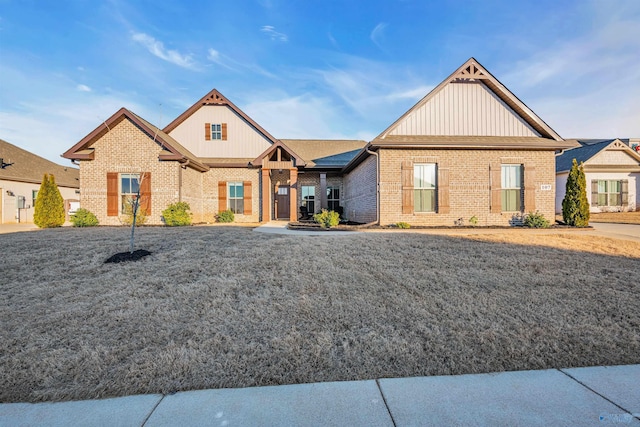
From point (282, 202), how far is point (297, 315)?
47.3 feet

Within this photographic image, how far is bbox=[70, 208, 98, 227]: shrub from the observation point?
13.0 meters

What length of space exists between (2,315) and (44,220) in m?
10.8

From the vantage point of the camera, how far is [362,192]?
1430 centimetres

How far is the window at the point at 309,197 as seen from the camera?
1859 cm

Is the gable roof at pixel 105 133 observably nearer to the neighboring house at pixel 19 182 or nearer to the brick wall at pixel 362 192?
the brick wall at pixel 362 192

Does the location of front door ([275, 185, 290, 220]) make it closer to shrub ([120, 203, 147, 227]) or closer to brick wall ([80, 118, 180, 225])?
brick wall ([80, 118, 180, 225])

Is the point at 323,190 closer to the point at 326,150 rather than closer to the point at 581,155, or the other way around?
the point at 326,150

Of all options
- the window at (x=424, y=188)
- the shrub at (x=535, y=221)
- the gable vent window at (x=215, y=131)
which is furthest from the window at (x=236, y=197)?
the shrub at (x=535, y=221)

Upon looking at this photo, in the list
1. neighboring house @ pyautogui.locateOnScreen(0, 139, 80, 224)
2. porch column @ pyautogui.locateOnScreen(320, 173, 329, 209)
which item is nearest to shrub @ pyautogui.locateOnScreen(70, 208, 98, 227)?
neighboring house @ pyautogui.locateOnScreen(0, 139, 80, 224)

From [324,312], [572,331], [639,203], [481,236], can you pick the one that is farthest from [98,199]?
[639,203]

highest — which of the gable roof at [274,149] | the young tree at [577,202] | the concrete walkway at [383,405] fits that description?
the gable roof at [274,149]

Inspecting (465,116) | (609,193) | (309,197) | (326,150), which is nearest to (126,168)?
(309,197)

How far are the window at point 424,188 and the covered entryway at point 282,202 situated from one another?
8350 mm

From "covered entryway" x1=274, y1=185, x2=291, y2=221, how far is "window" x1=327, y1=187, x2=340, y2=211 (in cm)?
242
